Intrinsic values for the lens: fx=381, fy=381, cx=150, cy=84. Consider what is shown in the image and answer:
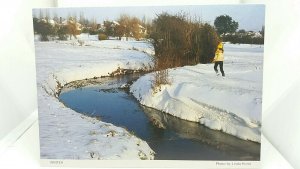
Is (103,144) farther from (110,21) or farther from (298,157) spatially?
(298,157)

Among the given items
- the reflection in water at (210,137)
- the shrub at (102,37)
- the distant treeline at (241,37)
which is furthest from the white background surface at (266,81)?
the shrub at (102,37)

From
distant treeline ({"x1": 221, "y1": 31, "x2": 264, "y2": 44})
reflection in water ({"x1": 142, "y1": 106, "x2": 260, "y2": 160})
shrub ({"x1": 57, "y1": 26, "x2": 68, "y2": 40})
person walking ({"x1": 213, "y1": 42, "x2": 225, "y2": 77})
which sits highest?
shrub ({"x1": 57, "y1": 26, "x2": 68, "y2": 40})

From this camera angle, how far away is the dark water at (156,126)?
85 centimetres

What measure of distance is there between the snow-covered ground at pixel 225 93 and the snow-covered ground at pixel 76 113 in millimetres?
79

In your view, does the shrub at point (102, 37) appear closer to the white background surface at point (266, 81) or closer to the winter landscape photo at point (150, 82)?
the winter landscape photo at point (150, 82)

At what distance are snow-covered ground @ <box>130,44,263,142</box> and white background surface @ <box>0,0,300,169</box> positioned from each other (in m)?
0.14

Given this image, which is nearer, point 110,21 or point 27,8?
point 110,21

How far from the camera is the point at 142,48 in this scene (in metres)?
0.86

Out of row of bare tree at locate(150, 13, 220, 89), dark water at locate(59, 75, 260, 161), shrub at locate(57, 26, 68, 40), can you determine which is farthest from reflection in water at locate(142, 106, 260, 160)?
shrub at locate(57, 26, 68, 40)

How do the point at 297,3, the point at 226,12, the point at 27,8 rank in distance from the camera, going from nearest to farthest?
the point at 226,12 → the point at 297,3 → the point at 27,8

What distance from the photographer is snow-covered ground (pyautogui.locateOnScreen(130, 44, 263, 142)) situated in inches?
32.6

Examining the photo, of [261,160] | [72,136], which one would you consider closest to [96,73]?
[72,136]

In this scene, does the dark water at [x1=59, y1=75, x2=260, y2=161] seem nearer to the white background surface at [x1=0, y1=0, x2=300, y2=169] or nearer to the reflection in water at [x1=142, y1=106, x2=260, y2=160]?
the reflection in water at [x1=142, y1=106, x2=260, y2=160]

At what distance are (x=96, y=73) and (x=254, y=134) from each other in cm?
38
